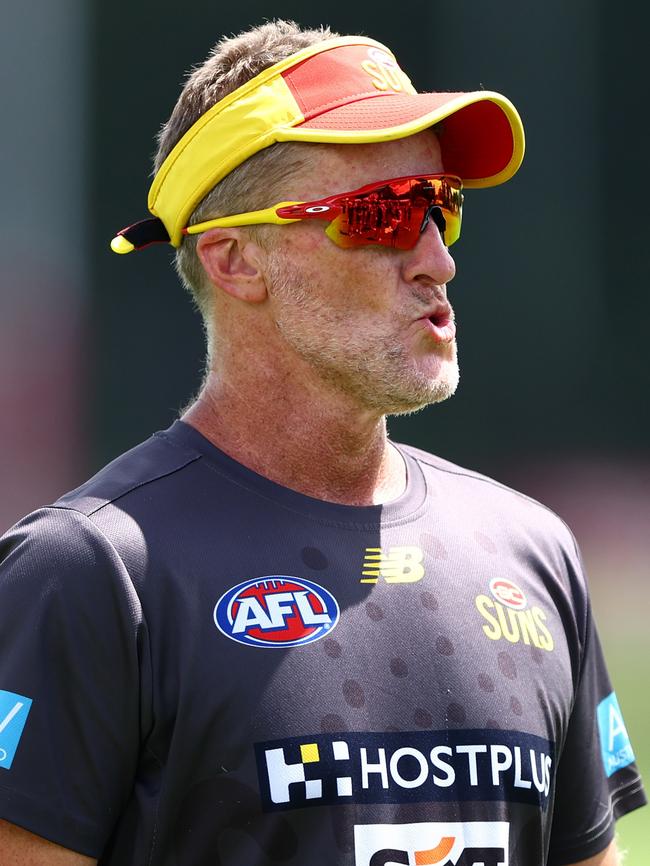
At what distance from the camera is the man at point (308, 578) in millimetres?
2010

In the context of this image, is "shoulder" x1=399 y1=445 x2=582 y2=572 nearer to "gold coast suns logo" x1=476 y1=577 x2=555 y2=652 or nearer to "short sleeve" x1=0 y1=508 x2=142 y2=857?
"gold coast suns logo" x1=476 y1=577 x2=555 y2=652

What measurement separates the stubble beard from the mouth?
16 mm

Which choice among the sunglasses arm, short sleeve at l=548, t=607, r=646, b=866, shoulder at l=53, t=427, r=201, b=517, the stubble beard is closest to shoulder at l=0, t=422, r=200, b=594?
shoulder at l=53, t=427, r=201, b=517

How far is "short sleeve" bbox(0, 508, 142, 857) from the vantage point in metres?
1.98

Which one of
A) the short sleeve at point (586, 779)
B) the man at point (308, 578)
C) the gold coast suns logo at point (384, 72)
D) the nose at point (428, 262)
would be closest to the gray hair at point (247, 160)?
the man at point (308, 578)

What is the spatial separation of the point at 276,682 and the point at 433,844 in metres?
0.35

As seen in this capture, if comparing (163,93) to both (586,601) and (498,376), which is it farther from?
(586,601)

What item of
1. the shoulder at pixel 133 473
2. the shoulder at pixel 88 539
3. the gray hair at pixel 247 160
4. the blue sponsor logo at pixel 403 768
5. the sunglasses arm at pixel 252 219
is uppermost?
the gray hair at pixel 247 160

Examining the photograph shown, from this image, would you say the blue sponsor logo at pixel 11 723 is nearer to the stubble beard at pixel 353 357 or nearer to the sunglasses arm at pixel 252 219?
the stubble beard at pixel 353 357

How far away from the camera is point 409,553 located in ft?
7.59

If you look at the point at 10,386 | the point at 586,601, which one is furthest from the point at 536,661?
the point at 10,386

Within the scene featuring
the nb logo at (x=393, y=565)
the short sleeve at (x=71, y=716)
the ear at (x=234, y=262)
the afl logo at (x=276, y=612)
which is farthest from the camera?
the ear at (x=234, y=262)

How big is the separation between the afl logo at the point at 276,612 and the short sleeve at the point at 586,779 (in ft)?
1.80

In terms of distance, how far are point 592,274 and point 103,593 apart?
8.94m
